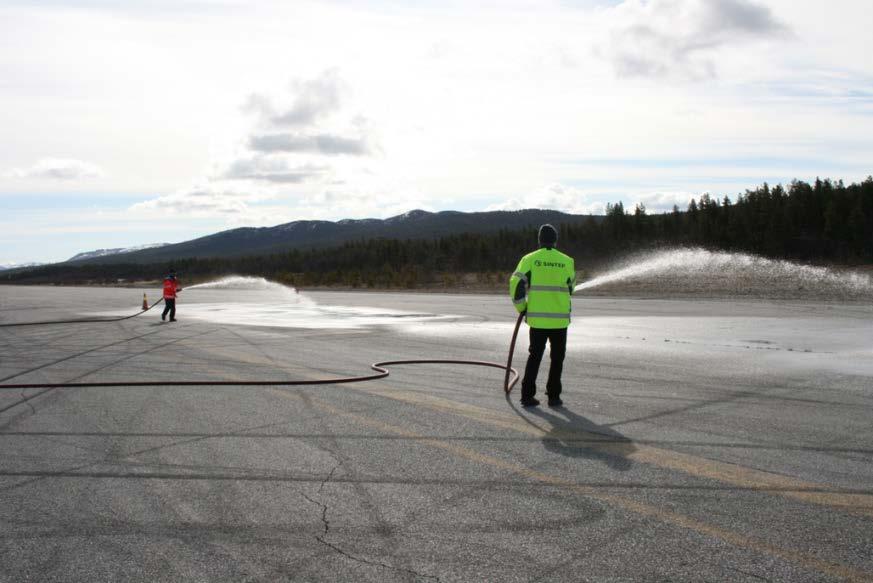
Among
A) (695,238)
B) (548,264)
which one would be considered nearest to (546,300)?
(548,264)

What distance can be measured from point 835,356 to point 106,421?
11.3 m

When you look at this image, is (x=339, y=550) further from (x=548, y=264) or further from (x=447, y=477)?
(x=548, y=264)

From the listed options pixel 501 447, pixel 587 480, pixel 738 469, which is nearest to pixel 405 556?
pixel 587 480

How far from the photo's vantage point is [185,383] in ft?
33.8

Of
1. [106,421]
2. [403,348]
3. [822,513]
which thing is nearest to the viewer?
[822,513]

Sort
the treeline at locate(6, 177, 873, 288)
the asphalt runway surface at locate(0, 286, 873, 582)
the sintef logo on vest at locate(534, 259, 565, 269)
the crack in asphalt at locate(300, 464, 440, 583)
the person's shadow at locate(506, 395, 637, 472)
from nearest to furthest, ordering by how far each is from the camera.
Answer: the crack in asphalt at locate(300, 464, 440, 583)
the asphalt runway surface at locate(0, 286, 873, 582)
the person's shadow at locate(506, 395, 637, 472)
the sintef logo on vest at locate(534, 259, 565, 269)
the treeline at locate(6, 177, 873, 288)

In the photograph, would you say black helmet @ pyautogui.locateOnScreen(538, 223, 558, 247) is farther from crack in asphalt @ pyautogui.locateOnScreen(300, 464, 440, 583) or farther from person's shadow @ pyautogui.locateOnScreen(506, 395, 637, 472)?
crack in asphalt @ pyautogui.locateOnScreen(300, 464, 440, 583)

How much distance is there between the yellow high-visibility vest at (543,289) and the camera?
844 centimetres

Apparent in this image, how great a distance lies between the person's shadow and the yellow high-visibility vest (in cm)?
124

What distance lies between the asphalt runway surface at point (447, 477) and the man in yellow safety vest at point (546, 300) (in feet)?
1.77

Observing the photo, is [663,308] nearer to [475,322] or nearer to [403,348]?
[475,322]

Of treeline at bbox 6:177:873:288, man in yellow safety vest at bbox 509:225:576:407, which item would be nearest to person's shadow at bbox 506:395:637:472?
man in yellow safety vest at bbox 509:225:576:407

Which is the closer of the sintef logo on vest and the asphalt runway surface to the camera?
the asphalt runway surface

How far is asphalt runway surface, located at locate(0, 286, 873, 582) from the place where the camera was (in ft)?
12.7
